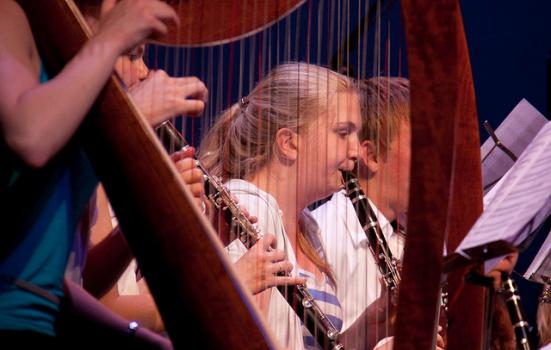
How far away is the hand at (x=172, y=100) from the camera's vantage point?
3.56 feet

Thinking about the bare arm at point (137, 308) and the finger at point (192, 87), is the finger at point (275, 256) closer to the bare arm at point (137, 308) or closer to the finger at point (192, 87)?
the bare arm at point (137, 308)

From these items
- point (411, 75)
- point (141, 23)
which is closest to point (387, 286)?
point (411, 75)

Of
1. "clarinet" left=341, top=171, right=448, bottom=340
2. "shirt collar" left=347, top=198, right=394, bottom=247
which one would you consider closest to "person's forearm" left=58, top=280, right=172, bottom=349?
"clarinet" left=341, top=171, right=448, bottom=340

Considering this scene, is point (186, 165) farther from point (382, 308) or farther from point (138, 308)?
point (382, 308)

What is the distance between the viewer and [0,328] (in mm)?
919

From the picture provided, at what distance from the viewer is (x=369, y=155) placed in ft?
7.56

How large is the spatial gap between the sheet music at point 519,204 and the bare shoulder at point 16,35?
499 mm

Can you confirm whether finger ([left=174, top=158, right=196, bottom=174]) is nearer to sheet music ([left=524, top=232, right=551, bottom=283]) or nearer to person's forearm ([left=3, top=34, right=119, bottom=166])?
person's forearm ([left=3, top=34, right=119, bottom=166])

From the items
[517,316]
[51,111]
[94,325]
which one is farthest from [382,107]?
[51,111]

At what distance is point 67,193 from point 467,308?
0.56 meters

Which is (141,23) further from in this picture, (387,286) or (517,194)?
(387,286)

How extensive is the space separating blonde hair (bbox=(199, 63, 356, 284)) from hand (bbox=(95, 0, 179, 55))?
108cm

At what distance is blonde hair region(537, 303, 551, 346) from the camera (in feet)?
7.49

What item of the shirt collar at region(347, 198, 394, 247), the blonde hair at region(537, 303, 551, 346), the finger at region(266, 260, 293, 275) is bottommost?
the blonde hair at region(537, 303, 551, 346)
